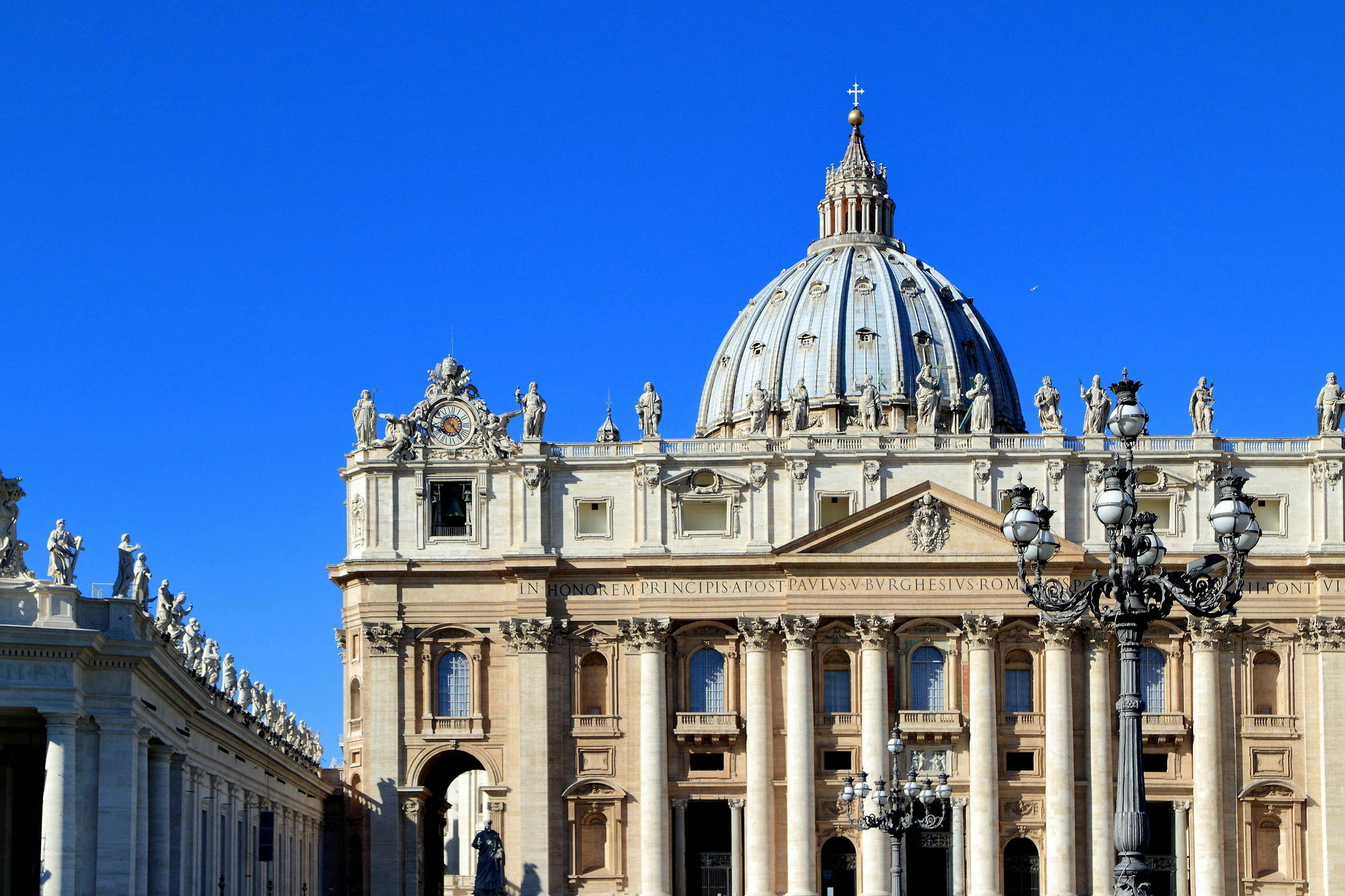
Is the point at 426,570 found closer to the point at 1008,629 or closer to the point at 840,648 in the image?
the point at 840,648

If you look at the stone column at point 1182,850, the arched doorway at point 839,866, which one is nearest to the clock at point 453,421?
the arched doorway at point 839,866

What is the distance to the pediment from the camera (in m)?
92.3

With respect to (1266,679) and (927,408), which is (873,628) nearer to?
(927,408)

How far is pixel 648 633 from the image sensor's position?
92.9m

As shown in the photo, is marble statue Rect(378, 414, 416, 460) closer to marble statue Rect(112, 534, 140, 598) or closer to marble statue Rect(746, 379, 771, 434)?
marble statue Rect(746, 379, 771, 434)

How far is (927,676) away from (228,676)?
97.2 feet

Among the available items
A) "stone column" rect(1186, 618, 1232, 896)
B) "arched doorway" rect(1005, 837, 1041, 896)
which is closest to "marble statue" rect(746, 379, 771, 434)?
"stone column" rect(1186, 618, 1232, 896)

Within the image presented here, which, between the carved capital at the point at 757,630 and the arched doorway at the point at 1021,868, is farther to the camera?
the arched doorway at the point at 1021,868

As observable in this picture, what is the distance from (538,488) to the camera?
309 feet

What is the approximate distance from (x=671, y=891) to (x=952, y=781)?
11583 millimetres

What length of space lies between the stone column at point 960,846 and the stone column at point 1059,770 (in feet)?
10.2

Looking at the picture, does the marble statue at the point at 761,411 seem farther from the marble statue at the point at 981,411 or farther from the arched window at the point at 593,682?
the arched window at the point at 593,682

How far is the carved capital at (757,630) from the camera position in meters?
92.9

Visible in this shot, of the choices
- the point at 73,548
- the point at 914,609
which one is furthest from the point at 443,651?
the point at 73,548
